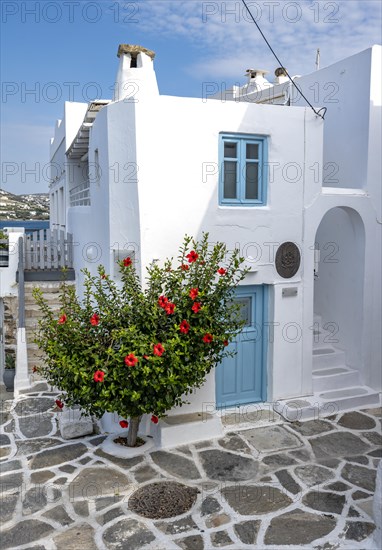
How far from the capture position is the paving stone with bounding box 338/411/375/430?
334 inches

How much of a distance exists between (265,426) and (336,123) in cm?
611

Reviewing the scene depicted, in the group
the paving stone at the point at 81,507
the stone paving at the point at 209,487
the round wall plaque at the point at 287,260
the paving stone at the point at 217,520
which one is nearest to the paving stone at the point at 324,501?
the stone paving at the point at 209,487

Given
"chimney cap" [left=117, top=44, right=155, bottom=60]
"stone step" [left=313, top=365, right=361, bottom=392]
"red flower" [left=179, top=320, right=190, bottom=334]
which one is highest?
"chimney cap" [left=117, top=44, right=155, bottom=60]

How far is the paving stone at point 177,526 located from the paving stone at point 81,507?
88 centimetres

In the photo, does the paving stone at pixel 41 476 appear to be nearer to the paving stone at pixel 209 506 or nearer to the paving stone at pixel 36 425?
the paving stone at pixel 36 425

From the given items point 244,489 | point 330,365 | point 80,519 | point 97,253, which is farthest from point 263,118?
point 80,519

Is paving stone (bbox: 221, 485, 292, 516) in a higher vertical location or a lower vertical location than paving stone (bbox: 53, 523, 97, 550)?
higher

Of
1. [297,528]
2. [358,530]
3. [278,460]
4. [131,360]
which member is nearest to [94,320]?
[131,360]

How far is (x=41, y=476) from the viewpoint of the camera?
6.73 metres

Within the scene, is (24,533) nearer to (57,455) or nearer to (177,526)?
(177,526)

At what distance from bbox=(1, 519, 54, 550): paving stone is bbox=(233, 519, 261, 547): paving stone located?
209cm

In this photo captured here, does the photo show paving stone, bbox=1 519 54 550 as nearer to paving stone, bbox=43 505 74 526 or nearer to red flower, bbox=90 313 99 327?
paving stone, bbox=43 505 74 526

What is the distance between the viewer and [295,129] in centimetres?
878

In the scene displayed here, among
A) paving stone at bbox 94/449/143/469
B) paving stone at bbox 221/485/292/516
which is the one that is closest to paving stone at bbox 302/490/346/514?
paving stone at bbox 221/485/292/516
